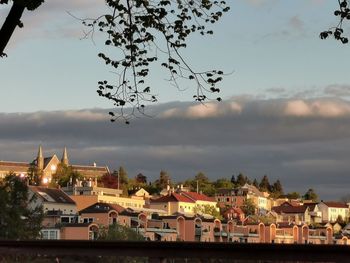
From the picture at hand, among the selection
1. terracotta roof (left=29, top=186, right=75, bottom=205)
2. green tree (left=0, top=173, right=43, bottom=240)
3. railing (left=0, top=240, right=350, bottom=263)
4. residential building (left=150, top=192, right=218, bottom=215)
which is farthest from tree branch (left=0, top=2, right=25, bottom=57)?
residential building (left=150, top=192, right=218, bottom=215)

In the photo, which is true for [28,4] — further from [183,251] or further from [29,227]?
[29,227]

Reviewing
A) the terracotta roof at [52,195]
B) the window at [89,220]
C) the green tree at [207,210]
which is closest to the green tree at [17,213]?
the window at [89,220]

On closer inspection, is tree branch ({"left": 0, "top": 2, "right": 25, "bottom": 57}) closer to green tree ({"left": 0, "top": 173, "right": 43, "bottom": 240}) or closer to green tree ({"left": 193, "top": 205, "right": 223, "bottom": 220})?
green tree ({"left": 0, "top": 173, "right": 43, "bottom": 240})

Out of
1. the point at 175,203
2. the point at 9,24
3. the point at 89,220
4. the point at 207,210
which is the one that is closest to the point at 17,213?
the point at 9,24

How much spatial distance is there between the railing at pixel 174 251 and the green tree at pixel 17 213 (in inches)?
1679

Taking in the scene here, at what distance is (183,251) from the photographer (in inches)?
337

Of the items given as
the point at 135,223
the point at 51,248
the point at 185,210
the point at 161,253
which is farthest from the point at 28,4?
the point at 185,210

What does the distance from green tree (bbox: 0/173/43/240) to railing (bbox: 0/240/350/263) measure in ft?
140

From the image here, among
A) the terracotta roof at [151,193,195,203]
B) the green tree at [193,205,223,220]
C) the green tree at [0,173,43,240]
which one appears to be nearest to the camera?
the green tree at [0,173,43,240]

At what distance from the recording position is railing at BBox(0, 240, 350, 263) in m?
7.86

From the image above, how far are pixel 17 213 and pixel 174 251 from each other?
50.5 metres

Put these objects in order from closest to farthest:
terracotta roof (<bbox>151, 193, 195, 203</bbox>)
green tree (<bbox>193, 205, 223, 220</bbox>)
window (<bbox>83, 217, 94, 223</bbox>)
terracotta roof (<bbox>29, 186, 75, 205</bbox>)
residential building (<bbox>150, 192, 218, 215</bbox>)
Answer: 1. window (<bbox>83, 217, 94, 223</bbox>)
2. terracotta roof (<bbox>29, 186, 75, 205</bbox>)
3. residential building (<bbox>150, 192, 218, 215</bbox>)
4. green tree (<bbox>193, 205, 223, 220</bbox>)
5. terracotta roof (<bbox>151, 193, 195, 203</bbox>)

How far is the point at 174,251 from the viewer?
8578 millimetres

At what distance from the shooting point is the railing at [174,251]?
7859 mm
